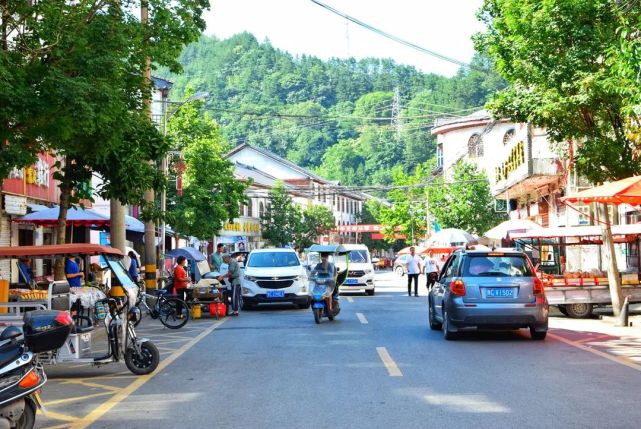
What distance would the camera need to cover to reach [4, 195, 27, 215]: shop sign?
25547 mm

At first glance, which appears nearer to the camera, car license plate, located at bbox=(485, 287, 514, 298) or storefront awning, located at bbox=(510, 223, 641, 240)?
car license plate, located at bbox=(485, 287, 514, 298)

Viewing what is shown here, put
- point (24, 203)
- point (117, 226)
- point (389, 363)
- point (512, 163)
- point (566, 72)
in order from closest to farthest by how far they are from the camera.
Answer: point (389, 363) < point (566, 72) < point (117, 226) < point (24, 203) < point (512, 163)

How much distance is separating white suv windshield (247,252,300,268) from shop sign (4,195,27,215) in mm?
6854

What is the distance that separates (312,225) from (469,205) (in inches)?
996

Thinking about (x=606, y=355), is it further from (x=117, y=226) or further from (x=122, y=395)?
(x=117, y=226)

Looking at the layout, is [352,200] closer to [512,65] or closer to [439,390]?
[512,65]

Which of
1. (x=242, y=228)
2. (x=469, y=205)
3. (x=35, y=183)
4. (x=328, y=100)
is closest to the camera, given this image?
(x=35, y=183)

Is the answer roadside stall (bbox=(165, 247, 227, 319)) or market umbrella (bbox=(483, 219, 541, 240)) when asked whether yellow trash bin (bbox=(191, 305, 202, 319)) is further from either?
market umbrella (bbox=(483, 219, 541, 240))

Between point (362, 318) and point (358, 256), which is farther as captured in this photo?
point (358, 256)

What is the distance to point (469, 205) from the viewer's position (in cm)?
6675

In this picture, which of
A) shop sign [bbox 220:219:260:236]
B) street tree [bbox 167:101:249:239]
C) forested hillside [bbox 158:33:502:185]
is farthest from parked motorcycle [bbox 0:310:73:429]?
forested hillside [bbox 158:33:502:185]

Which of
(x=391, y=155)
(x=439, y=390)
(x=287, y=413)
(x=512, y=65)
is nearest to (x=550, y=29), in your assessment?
(x=512, y=65)

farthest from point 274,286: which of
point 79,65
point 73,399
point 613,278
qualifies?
point 73,399

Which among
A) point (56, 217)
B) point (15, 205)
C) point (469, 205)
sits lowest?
point (56, 217)
